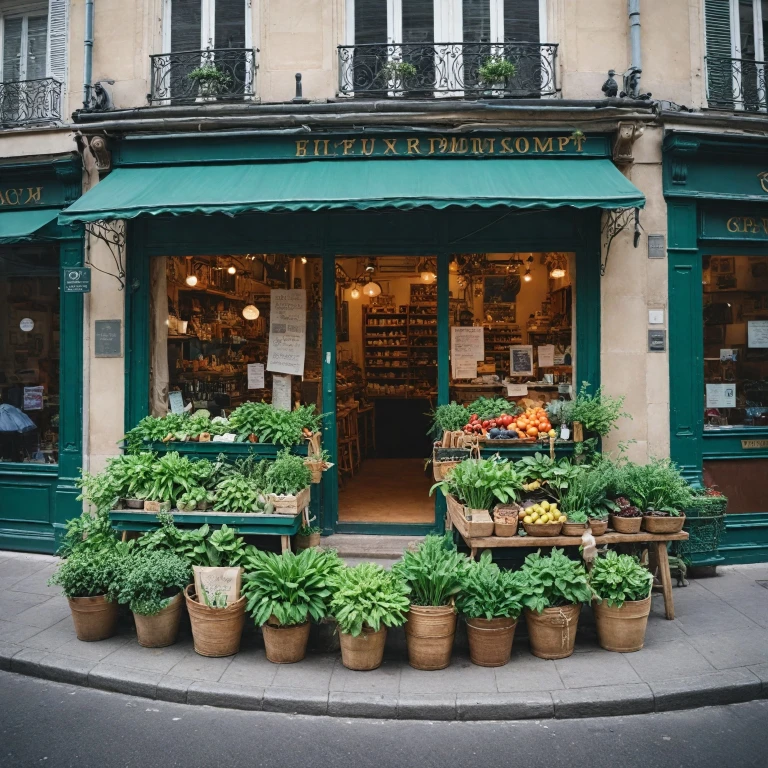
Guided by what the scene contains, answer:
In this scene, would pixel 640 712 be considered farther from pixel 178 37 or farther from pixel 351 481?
pixel 178 37

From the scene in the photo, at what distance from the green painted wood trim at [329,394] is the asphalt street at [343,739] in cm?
342

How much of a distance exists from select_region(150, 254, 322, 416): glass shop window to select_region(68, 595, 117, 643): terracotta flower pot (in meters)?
3.22

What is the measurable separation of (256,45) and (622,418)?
6440mm

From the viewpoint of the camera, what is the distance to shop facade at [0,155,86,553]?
8469 millimetres

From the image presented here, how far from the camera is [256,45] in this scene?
8305 mm

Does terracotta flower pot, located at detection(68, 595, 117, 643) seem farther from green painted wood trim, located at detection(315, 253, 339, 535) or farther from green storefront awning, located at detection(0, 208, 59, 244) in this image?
green storefront awning, located at detection(0, 208, 59, 244)

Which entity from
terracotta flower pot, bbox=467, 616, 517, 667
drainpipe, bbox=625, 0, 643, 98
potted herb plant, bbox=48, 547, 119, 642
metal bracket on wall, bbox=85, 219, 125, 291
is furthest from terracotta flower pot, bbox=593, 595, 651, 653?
metal bracket on wall, bbox=85, 219, 125, 291

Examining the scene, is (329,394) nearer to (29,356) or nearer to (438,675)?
(438,675)

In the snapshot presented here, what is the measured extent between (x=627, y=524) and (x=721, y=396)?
310 cm

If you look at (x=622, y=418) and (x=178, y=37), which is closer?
(x=622, y=418)

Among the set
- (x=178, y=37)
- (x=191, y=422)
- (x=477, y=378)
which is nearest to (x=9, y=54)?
(x=178, y=37)

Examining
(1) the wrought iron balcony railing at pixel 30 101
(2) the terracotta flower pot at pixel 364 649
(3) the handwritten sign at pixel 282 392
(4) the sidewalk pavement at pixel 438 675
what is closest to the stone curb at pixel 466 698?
(4) the sidewalk pavement at pixel 438 675

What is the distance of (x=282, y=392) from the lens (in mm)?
8805

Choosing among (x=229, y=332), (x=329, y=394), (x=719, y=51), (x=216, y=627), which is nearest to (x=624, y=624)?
(x=216, y=627)
